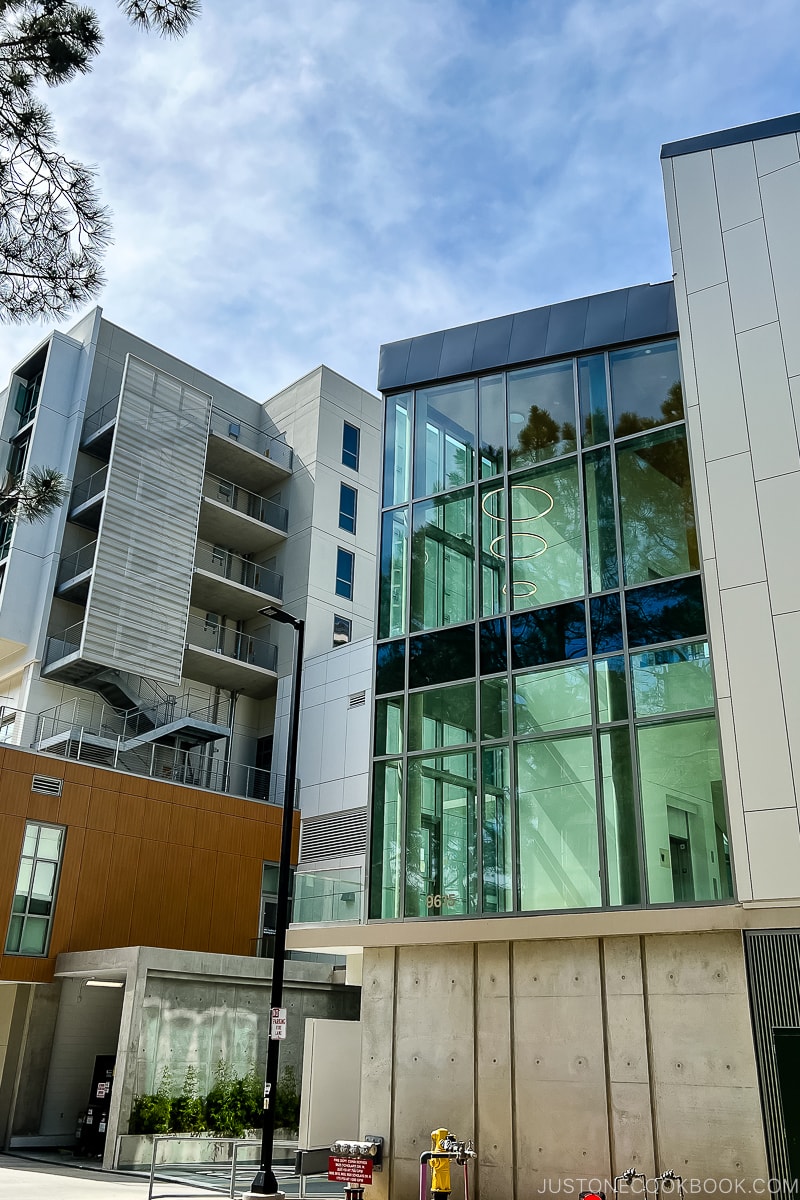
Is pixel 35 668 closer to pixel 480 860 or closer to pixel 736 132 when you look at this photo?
pixel 480 860

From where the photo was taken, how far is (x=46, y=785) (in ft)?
85.9

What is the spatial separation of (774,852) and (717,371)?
7144 millimetres

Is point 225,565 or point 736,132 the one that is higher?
point 225,565

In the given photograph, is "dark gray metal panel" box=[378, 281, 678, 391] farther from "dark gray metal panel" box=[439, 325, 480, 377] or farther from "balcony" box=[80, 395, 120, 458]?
"balcony" box=[80, 395, 120, 458]

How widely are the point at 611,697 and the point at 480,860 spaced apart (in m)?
3.25

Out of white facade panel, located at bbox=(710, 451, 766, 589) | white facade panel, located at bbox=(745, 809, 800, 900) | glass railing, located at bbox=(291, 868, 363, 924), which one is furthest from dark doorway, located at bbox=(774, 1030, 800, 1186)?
glass railing, located at bbox=(291, 868, 363, 924)

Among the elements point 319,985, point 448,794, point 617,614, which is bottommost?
point 319,985

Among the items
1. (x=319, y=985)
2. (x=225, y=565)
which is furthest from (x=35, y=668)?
(x=319, y=985)

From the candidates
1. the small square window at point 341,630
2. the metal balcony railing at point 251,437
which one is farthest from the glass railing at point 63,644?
the metal balcony railing at point 251,437

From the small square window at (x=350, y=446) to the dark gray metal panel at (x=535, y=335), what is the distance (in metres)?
Result: 21.9

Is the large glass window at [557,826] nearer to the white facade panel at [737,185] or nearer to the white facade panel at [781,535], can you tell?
the white facade panel at [781,535]

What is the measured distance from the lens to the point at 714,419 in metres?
14.7

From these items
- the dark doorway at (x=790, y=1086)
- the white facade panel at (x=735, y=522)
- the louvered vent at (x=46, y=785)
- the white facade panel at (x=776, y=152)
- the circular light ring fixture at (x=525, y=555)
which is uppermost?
the white facade panel at (x=776, y=152)

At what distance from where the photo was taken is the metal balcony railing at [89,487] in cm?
3509
